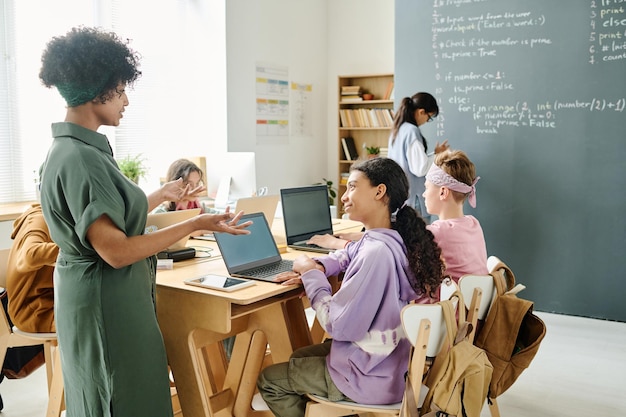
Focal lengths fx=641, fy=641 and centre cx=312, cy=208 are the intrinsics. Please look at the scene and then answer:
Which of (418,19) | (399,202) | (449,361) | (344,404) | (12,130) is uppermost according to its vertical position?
(418,19)

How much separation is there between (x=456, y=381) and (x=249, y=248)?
974 mm

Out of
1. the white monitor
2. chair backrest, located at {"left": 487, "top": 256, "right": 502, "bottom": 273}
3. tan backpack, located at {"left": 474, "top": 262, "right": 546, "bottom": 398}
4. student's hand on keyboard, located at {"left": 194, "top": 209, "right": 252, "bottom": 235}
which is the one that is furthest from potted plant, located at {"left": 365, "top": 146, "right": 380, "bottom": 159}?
student's hand on keyboard, located at {"left": 194, "top": 209, "right": 252, "bottom": 235}

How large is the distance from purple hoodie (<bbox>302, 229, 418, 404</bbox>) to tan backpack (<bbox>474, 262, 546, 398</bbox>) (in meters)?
0.45

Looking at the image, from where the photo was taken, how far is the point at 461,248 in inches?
106

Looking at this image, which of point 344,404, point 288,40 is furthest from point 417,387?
point 288,40

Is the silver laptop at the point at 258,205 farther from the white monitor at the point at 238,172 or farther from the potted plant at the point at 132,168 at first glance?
the potted plant at the point at 132,168

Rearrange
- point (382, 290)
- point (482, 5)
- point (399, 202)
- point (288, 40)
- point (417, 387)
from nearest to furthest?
point (417, 387), point (382, 290), point (399, 202), point (482, 5), point (288, 40)

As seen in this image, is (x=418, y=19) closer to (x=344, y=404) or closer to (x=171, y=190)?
(x=171, y=190)

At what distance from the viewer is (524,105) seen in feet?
14.6

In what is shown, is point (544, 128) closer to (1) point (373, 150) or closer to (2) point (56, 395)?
(1) point (373, 150)

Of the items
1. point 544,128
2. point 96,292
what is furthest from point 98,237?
point 544,128

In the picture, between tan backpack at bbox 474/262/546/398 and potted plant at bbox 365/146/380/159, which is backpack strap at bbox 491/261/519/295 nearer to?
tan backpack at bbox 474/262/546/398

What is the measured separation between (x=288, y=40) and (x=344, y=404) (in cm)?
492

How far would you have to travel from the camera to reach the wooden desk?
219 cm
